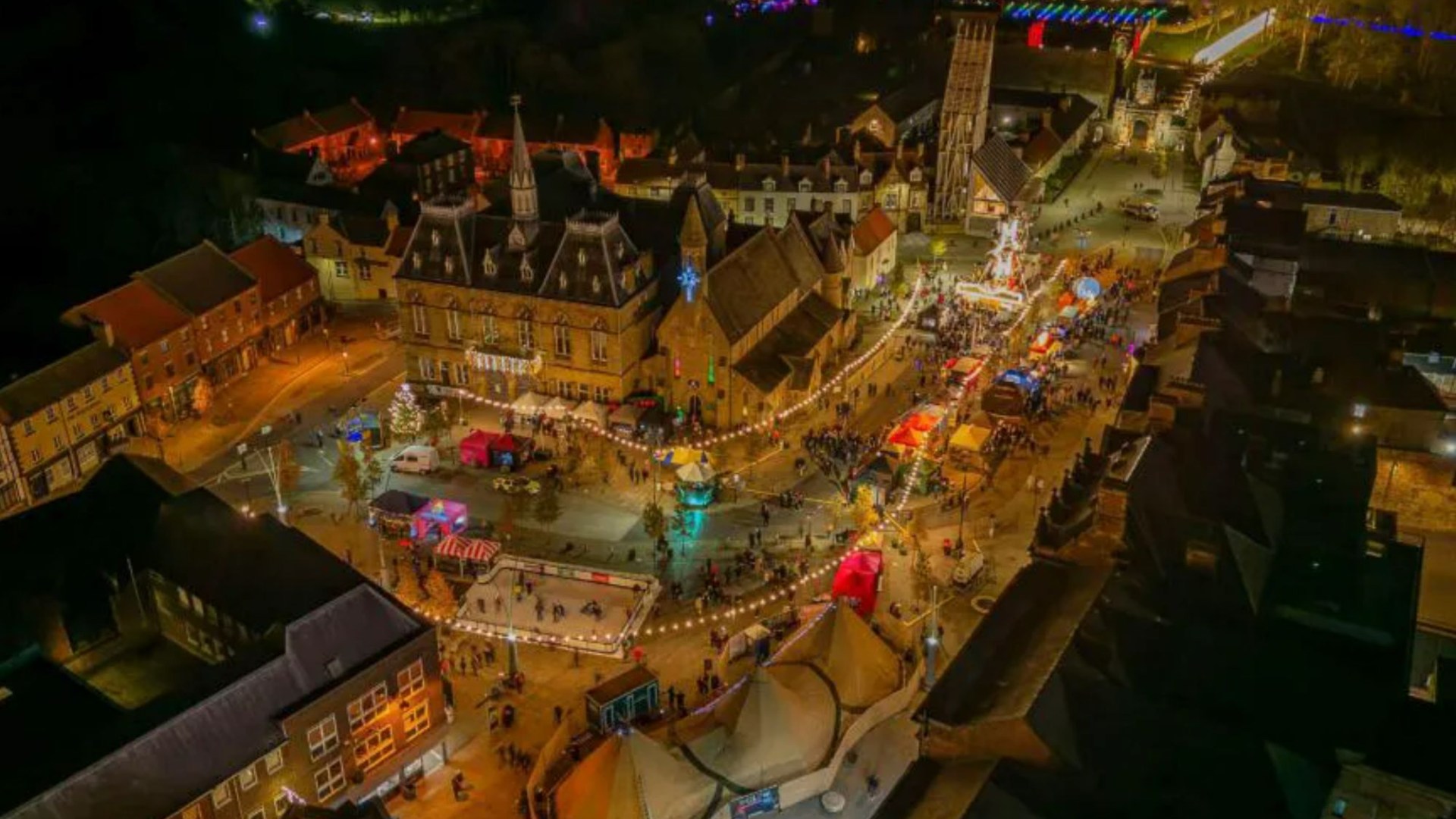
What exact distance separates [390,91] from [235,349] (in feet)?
185

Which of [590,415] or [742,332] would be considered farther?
[742,332]

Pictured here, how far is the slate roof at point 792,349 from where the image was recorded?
2248 inches

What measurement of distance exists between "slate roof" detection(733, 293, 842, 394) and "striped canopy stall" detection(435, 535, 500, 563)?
16142 mm

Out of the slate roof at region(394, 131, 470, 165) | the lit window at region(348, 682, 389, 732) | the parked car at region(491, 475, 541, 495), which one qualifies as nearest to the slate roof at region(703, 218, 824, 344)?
the parked car at region(491, 475, 541, 495)

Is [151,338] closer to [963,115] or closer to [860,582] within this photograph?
[860,582]

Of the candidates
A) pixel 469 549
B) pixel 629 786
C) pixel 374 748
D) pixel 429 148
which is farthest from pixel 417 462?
pixel 429 148

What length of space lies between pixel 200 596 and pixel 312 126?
64814 millimetres

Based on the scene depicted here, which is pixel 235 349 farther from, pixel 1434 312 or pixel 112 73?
pixel 1434 312

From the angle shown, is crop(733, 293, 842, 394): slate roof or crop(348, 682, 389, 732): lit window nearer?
crop(348, 682, 389, 732): lit window

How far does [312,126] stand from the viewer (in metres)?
94.2

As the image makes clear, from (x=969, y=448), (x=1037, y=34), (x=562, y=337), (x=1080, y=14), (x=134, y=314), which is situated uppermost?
(x=1080, y=14)

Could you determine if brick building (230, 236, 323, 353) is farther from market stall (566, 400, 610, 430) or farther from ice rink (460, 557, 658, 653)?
ice rink (460, 557, 658, 653)

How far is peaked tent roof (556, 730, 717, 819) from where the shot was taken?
32.3 metres

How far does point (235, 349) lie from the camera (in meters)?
63.7
